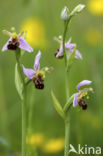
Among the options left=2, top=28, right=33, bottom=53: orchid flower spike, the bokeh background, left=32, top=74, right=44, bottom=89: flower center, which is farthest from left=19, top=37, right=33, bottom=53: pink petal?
the bokeh background

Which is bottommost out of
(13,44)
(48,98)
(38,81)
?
(38,81)

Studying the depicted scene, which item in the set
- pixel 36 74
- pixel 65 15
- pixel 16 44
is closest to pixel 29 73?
pixel 36 74

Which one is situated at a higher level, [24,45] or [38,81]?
[24,45]

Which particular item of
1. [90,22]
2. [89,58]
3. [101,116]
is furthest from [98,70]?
[90,22]

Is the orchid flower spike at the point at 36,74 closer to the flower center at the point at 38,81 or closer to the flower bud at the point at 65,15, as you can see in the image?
the flower center at the point at 38,81

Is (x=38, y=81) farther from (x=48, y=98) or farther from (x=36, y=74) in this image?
(x=48, y=98)

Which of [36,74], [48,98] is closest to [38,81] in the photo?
[36,74]

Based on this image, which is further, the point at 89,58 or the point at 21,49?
the point at 89,58

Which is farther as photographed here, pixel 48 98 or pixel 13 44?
pixel 48 98

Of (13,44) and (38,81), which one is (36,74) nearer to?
(38,81)

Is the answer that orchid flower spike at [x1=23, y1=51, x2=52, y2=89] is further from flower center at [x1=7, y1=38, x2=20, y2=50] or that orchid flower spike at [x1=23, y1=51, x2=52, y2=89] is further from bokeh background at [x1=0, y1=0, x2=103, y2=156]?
bokeh background at [x1=0, y1=0, x2=103, y2=156]

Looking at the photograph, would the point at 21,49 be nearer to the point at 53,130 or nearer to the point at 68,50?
the point at 68,50
